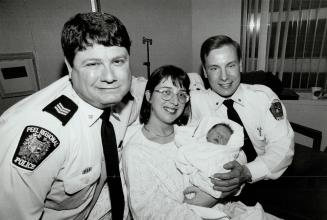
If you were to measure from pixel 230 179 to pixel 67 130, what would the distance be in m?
1.05

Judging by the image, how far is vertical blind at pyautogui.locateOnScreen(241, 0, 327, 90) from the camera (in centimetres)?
345

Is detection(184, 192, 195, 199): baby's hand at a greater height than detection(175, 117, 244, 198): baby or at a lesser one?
lesser

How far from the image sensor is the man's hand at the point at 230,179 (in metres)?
1.44

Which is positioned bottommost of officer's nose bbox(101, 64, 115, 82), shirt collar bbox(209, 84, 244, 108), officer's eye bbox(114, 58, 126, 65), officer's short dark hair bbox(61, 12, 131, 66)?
shirt collar bbox(209, 84, 244, 108)

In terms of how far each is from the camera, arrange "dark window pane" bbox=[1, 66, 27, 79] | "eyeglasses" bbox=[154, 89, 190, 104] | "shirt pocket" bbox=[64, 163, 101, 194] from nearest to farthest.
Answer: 1. "shirt pocket" bbox=[64, 163, 101, 194]
2. "eyeglasses" bbox=[154, 89, 190, 104]
3. "dark window pane" bbox=[1, 66, 27, 79]

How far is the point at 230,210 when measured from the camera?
1.54 meters

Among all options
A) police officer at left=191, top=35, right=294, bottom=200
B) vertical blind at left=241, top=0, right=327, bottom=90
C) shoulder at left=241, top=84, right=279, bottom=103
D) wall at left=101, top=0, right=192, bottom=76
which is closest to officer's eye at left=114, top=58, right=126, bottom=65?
police officer at left=191, top=35, right=294, bottom=200

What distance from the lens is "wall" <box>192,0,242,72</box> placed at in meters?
3.94

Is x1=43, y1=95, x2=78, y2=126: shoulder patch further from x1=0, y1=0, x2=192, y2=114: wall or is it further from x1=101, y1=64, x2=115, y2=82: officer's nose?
x1=0, y1=0, x2=192, y2=114: wall

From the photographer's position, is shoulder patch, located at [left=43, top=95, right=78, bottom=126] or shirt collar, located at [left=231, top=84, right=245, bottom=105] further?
shirt collar, located at [left=231, top=84, right=245, bottom=105]

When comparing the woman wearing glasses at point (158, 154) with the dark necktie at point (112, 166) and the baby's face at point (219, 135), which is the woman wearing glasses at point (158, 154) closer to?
the dark necktie at point (112, 166)

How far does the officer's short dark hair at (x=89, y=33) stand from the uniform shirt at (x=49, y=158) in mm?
312

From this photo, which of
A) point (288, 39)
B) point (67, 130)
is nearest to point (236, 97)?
point (67, 130)

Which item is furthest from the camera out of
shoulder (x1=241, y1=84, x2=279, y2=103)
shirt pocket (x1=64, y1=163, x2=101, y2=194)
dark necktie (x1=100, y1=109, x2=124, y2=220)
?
shoulder (x1=241, y1=84, x2=279, y2=103)
